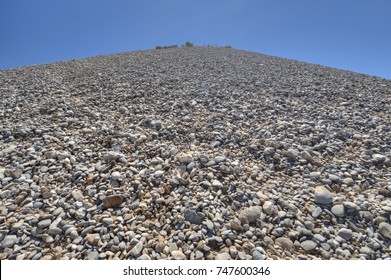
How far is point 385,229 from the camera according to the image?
2729 millimetres

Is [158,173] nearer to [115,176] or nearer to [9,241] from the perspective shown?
[115,176]

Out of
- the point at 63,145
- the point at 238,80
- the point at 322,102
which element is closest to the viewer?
the point at 63,145

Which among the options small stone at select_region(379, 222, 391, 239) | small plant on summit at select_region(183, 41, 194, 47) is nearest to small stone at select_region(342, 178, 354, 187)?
small stone at select_region(379, 222, 391, 239)

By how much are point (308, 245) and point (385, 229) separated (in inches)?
42.8

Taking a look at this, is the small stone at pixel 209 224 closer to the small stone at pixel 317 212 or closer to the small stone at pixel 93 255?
the small stone at pixel 93 255

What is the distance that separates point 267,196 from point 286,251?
84cm

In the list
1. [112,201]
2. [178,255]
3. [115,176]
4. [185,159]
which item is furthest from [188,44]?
[178,255]

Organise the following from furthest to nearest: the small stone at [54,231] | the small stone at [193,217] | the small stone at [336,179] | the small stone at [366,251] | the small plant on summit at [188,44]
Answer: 1. the small plant on summit at [188,44]
2. the small stone at [336,179]
3. the small stone at [193,217]
4. the small stone at [54,231]
5. the small stone at [366,251]

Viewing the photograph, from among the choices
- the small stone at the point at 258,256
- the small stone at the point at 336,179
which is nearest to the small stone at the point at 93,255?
the small stone at the point at 258,256

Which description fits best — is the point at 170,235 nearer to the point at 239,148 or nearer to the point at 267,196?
the point at 267,196

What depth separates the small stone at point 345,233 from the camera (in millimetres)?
2660

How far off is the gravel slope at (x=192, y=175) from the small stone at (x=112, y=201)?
13 millimetres

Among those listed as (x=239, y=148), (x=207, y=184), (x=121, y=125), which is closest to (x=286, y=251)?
(x=207, y=184)

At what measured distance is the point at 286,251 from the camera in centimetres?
251
